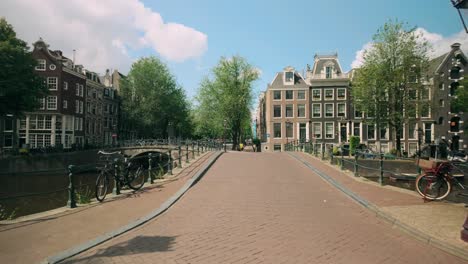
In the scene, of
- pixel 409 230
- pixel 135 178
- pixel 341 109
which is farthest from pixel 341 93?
pixel 409 230

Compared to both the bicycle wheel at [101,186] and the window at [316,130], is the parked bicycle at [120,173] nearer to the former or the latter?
the bicycle wheel at [101,186]

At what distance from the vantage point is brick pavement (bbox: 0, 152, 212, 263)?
4.88 m

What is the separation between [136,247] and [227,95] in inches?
1720

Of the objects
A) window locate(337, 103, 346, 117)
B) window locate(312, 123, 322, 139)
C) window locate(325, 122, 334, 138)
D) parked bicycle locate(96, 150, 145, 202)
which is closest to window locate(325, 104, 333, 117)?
window locate(337, 103, 346, 117)

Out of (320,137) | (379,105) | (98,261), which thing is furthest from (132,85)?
(98,261)

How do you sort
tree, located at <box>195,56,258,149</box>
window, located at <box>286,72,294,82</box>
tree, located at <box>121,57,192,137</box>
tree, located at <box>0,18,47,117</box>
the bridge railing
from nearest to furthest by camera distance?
the bridge railing
tree, located at <box>0,18,47,117</box>
tree, located at <box>195,56,258,149</box>
window, located at <box>286,72,294,82</box>
tree, located at <box>121,57,192,137</box>

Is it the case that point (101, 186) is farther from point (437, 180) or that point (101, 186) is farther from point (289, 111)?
point (289, 111)

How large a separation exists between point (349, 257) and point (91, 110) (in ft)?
184

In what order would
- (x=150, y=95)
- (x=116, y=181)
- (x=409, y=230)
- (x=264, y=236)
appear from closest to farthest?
(x=264, y=236) < (x=409, y=230) < (x=116, y=181) < (x=150, y=95)

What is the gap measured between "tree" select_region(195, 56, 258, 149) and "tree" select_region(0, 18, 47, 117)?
2221 cm

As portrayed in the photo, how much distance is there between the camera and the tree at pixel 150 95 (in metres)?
54.2

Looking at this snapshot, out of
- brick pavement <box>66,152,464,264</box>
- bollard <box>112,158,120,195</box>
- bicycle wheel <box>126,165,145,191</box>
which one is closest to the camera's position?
brick pavement <box>66,152,464,264</box>

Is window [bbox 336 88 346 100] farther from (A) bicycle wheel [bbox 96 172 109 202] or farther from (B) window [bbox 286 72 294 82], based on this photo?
(A) bicycle wheel [bbox 96 172 109 202]

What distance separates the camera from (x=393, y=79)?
3291 cm
